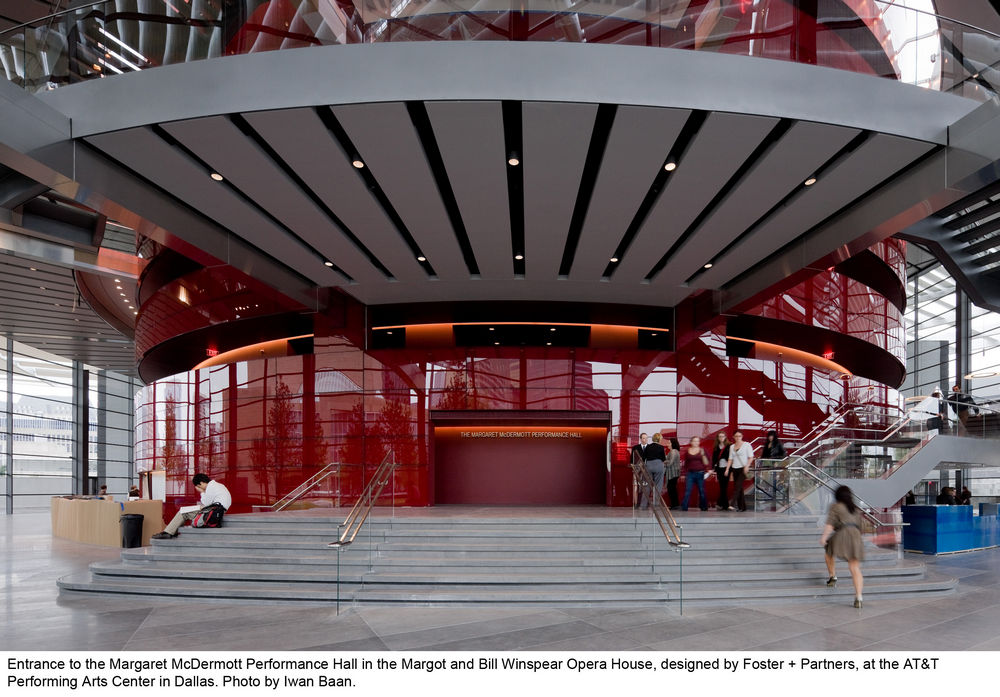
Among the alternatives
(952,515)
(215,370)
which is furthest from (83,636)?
(952,515)

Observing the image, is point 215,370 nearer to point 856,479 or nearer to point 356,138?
point 356,138

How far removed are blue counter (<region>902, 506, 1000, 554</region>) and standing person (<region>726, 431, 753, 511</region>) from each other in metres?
3.68

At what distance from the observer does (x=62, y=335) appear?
2731cm

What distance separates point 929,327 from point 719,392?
21.9 metres

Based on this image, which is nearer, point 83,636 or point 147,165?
point 83,636

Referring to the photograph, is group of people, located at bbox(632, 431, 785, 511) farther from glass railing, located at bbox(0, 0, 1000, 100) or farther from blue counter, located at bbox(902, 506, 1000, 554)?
glass railing, located at bbox(0, 0, 1000, 100)

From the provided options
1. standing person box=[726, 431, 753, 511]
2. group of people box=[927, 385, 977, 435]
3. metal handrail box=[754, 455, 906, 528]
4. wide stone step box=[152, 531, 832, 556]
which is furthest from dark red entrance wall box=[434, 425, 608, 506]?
group of people box=[927, 385, 977, 435]

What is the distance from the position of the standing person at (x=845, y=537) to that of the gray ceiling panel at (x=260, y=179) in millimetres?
8387

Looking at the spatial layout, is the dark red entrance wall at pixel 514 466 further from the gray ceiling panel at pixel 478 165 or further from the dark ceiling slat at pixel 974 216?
the dark ceiling slat at pixel 974 216

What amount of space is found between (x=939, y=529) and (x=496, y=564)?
33.3ft

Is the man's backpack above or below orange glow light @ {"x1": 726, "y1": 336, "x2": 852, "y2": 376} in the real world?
below

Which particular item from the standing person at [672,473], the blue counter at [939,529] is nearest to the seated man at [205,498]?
the standing person at [672,473]

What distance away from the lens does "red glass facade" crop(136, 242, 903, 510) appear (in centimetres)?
1731

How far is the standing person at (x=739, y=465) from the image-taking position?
13656 mm
